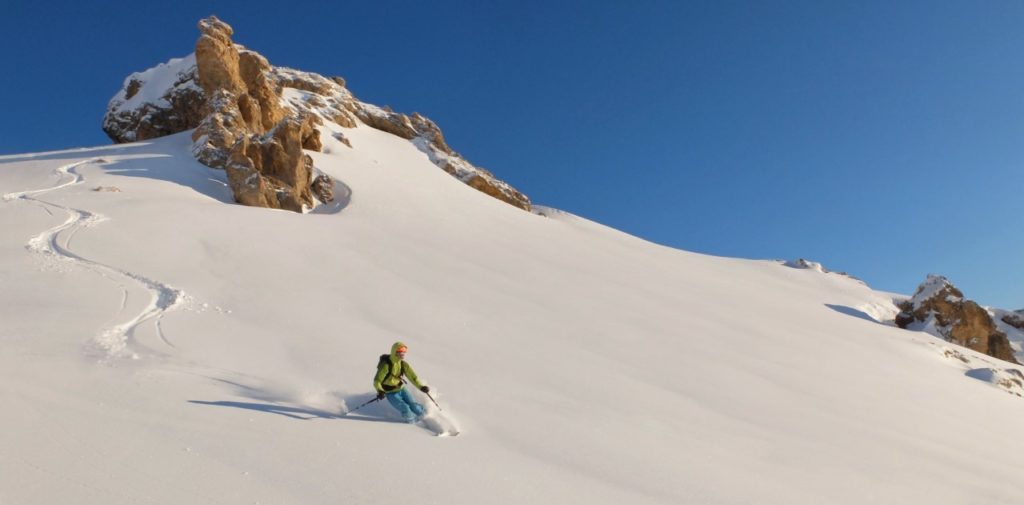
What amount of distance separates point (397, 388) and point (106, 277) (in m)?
8.09

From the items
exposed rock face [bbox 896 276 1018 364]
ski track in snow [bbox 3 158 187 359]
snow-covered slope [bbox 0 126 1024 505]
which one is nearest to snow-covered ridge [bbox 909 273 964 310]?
exposed rock face [bbox 896 276 1018 364]

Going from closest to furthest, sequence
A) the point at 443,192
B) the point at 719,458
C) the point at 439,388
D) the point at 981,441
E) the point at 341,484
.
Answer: the point at 341,484, the point at 719,458, the point at 439,388, the point at 981,441, the point at 443,192

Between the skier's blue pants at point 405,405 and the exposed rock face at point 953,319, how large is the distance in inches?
1148

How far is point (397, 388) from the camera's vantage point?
743cm

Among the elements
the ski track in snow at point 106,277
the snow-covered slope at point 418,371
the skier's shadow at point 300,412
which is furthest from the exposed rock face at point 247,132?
the skier's shadow at point 300,412

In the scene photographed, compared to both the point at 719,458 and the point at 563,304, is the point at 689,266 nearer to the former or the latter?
the point at 563,304

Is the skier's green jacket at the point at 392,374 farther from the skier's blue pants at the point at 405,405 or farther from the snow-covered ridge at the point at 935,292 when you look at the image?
the snow-covered ridge at the point at 935,292

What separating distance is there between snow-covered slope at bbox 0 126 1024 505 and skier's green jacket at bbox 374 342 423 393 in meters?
0.38

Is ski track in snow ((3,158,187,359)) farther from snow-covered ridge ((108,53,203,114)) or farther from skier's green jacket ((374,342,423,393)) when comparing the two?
snow-covered ridge ((108,53,203,114))

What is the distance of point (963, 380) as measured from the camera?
59.7 feet

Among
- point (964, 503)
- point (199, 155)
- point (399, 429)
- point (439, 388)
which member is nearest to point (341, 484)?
point (399, 429)

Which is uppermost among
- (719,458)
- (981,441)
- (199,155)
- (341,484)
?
(199,155)

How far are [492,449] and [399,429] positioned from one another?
1.09 metres

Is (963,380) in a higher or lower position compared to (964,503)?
higher
